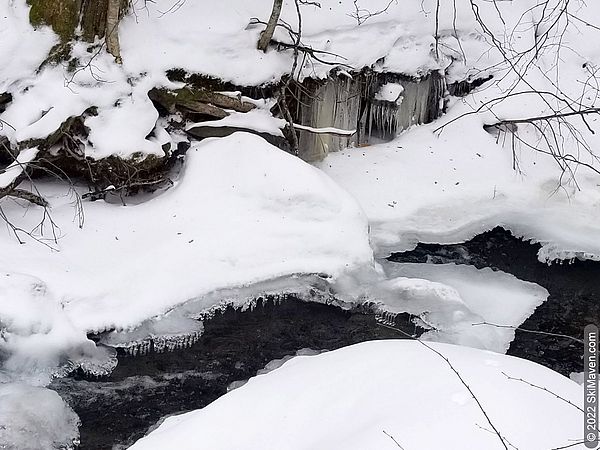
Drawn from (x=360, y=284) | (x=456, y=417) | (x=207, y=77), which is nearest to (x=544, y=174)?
(x=360, y=284)

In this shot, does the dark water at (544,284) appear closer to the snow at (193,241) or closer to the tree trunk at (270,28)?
the snow at (193,241)

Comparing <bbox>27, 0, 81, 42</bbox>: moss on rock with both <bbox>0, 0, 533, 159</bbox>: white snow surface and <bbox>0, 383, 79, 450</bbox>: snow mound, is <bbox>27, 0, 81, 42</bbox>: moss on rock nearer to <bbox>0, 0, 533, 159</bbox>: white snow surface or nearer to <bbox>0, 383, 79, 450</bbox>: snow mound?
<bbox>0, 0, 533, 159</bbox>: white snow surface

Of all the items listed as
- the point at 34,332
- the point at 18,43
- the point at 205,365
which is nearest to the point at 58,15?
the point at 18,43

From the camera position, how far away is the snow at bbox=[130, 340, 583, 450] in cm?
301

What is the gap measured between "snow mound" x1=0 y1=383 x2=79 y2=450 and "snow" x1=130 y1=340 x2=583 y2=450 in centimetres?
41

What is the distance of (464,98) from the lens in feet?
21.8

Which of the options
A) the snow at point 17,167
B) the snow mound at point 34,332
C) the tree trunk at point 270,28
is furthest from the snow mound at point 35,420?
the tree trunk at point 270,28

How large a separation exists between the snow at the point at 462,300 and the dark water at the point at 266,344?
0.09 metres

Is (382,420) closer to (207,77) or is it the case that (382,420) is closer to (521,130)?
(207,77)

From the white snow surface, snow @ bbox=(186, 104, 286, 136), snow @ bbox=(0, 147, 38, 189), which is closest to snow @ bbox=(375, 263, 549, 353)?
snow @ bbox=(186, 104, 286, 136)

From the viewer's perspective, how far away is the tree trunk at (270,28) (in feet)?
18.0

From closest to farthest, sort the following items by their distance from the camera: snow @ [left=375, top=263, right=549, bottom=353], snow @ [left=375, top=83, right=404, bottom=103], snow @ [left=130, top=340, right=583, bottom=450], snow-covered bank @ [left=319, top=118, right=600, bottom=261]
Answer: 1. snow @ [left=130, top=340, right=583, bottom=450]
2. snow @ [left=375, top=263, right=549, bottom=353]
3. snow-covered bank @ [left=319, top=118, right=600, bottom=261]
4. snow @ [left=375, top=83, right=404, bottom=103]

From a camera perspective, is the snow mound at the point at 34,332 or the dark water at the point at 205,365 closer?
the dark water at the point at 205,365

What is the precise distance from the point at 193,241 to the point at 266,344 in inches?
32.5
